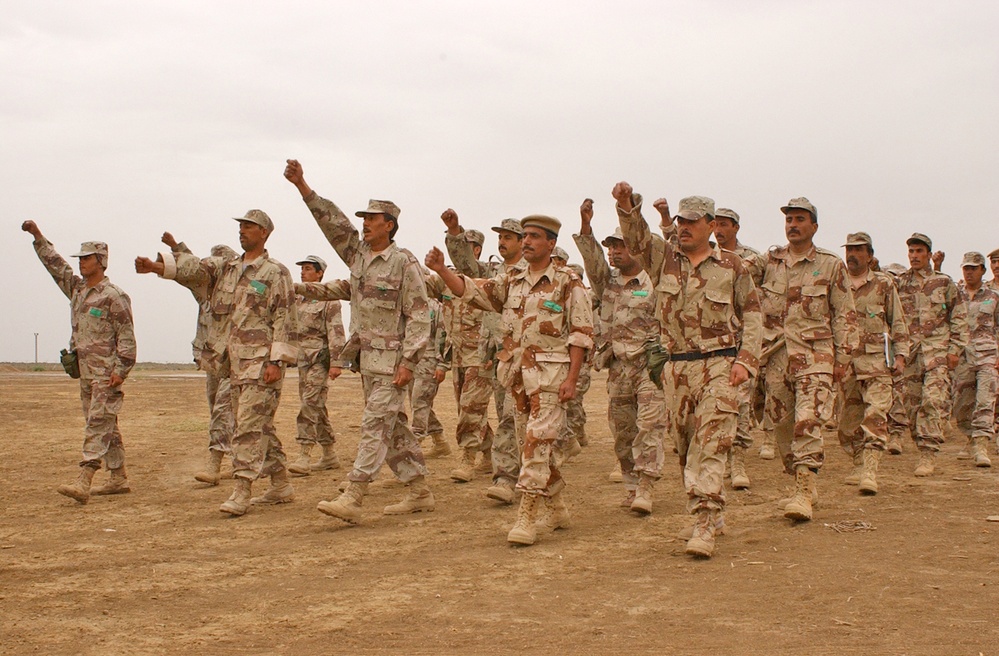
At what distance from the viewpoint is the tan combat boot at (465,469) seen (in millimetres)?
10664

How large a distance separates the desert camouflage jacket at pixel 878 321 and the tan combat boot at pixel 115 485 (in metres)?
7.66

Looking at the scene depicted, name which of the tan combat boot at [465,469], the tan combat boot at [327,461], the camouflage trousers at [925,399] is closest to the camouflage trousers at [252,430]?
the tan combat boot at [465,469]

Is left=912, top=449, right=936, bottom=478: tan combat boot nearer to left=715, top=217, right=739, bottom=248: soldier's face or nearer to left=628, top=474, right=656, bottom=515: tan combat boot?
left=715, top=217, right=739, bottom=248: soldier's face

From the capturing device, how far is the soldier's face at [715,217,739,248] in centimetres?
955

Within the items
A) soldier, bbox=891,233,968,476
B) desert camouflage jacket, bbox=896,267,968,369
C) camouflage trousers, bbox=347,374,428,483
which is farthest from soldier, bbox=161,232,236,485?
desert camouflage jacket, bbox=896,267,968,369

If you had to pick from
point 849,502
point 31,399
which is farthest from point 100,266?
point 31,399

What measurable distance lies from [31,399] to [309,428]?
51.8ft

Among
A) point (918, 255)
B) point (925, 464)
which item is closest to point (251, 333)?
point (925, 464)

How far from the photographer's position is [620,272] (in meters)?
9.24

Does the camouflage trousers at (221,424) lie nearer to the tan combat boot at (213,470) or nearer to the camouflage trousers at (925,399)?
the tan combat boot at (213,470)

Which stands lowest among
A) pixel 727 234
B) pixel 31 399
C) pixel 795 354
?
pixel 31 399

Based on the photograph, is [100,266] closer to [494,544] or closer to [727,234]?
[494,544]

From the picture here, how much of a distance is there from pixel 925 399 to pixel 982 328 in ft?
4.78

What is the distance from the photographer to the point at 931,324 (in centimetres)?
1196
